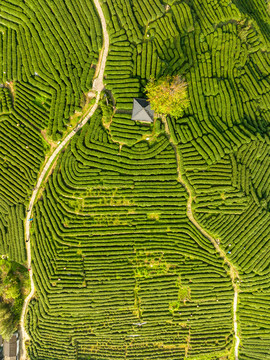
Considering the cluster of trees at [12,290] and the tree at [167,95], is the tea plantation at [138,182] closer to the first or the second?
the tree at [167,95]

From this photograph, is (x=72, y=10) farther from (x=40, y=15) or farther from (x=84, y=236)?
(x=84, y=236)

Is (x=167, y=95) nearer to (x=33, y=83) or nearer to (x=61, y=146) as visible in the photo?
(x=61, y=146)

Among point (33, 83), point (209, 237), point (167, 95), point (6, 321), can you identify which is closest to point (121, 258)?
point (209, 237)

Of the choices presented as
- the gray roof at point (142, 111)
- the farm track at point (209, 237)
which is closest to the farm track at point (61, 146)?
the gray roof at point (142, 111)

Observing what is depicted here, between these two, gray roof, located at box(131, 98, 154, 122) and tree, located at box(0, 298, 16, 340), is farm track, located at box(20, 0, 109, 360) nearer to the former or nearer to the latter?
tree, located at box(0, 298, 16, 340)

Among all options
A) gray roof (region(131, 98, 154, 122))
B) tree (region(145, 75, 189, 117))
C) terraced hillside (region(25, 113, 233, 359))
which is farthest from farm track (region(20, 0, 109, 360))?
tree (region(145, 75, 189, 117))

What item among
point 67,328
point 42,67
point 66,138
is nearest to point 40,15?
A: point 42,67
